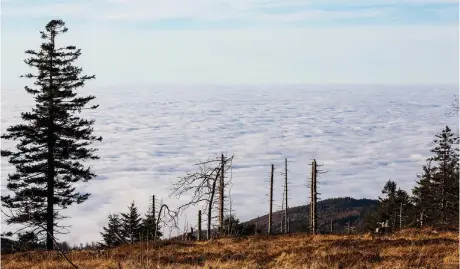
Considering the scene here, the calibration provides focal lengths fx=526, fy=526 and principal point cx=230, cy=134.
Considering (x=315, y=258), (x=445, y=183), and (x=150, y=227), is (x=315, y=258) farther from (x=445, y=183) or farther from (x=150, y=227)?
(x=445, y=183)

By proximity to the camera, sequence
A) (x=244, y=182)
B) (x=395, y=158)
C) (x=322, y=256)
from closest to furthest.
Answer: (x=322, y=256)
(x=244, y=182)
(x=395, y=158)

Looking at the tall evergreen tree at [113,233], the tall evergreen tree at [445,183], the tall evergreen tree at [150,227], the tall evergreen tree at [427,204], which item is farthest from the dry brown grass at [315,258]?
the tall evergreen tree at [427,204]

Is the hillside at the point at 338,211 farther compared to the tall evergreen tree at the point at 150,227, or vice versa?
the hillside at the point at 338,211

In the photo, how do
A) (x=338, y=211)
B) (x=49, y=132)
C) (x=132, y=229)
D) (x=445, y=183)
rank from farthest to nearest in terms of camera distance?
(x=338, y=211)
(x=132, y=229)
(x=445, y=183)
(x=49, y=132)

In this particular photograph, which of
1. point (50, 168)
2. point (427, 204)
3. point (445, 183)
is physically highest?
point (50, 168)

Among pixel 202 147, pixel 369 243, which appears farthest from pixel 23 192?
pixel 202 147

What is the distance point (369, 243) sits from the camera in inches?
676

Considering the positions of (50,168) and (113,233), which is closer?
(113,233)

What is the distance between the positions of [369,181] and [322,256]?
510ft

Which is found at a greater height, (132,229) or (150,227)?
(150,227)

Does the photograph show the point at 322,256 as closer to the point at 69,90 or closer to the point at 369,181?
the point at 69,90

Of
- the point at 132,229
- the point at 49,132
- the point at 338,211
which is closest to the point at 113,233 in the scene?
the point at 49,132

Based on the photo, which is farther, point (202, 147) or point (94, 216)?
point (202, 147)

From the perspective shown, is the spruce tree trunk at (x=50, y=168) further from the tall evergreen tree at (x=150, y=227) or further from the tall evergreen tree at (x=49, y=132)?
the tall evergreen tree at (x=150, y=227)
